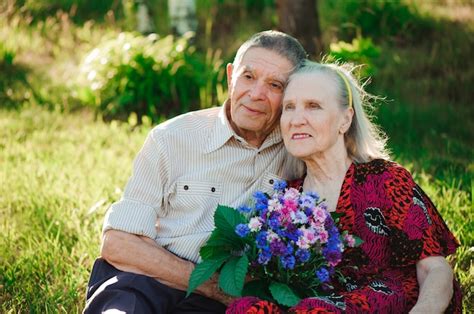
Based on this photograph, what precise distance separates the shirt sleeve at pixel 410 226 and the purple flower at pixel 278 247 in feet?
1.77

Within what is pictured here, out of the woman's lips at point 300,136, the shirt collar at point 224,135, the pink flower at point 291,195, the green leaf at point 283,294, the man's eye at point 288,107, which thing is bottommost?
the green leaf at point 283,294

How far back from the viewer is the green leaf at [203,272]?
298 centimetres

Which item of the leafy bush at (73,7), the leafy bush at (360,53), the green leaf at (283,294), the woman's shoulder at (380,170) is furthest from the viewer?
the leafy bush at (73,7)

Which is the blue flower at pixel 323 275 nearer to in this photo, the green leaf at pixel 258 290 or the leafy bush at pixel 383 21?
the green leaf at pixel 258 290

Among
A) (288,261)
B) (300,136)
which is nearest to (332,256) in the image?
(288,261)

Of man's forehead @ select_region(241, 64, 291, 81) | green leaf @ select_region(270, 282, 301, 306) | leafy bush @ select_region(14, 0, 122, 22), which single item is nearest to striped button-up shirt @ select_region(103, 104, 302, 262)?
man's forehead @ select_region(241, 64, 291, 81)

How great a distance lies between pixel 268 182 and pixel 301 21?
4287 mm

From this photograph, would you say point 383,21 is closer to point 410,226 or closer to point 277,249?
point 410,226

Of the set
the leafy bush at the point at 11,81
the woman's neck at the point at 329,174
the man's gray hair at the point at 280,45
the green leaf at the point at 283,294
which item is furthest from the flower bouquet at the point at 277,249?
the leafy bush at the point at 11,81

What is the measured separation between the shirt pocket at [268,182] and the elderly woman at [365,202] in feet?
0.46

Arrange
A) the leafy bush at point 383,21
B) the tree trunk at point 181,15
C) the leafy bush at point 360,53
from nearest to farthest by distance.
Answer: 1. the leafy bush at point 360,53
2. the tree trunk at point 181,15
3. the leafy bush at point 383,21

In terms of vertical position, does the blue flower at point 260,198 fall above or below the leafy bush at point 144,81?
above

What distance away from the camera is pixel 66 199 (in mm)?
5008

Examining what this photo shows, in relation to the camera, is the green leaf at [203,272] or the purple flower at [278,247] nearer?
the purple flower at [278,247]
